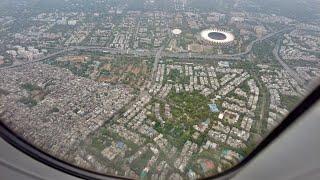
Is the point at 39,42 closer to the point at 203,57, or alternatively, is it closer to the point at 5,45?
the point at 5,45

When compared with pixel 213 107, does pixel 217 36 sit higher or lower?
lower

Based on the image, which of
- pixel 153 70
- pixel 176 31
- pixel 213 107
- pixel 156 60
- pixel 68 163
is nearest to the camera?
pixel 68 163

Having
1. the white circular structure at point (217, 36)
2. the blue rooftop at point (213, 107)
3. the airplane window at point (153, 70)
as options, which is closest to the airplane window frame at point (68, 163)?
the airplane window at point (153, 70)

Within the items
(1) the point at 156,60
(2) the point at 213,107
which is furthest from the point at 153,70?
(2) the point at 213,107

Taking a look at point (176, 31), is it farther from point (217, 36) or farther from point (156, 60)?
point (156, 60)

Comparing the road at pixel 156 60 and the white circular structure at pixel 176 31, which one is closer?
the road at pixel 156 60

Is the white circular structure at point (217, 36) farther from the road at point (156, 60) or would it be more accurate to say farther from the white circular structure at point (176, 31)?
the road at point (156, 60)

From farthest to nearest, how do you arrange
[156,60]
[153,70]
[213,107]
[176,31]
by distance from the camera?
[176,31] → [156,60] → [153,70] → [213,107]
